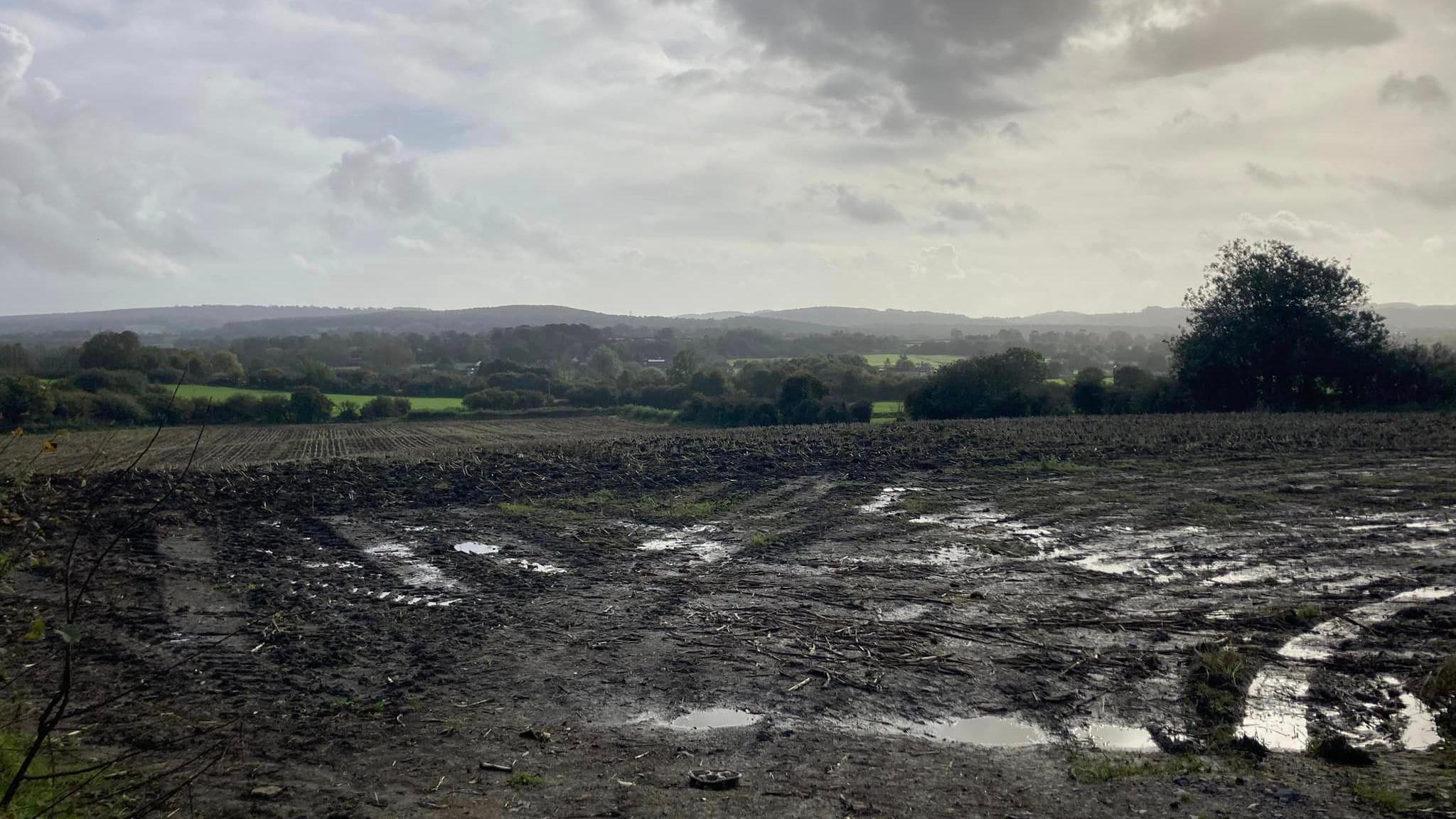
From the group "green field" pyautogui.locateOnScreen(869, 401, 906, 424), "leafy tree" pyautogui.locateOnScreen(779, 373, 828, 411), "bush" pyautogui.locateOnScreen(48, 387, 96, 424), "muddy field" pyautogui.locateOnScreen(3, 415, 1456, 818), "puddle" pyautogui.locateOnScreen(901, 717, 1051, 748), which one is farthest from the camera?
"leafy tree" pyautogui.locateOnScreen(779, 373, 828, 411)

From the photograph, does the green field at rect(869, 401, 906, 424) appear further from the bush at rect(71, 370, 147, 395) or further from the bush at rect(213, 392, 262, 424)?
the bush at rect(71, 370, 147, 395)

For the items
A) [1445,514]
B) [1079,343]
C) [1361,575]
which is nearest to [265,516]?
[1361,575]

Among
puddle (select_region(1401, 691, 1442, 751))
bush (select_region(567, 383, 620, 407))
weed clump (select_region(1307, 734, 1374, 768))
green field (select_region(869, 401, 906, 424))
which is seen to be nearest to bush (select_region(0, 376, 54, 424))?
bush (select_region(567, 383, 620, 407))

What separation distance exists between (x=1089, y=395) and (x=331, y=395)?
162 feet

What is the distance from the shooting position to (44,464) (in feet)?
82.8

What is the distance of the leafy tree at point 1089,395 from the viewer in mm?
41688

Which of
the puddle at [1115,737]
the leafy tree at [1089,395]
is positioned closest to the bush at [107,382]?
the leafy tree at [1089,395]

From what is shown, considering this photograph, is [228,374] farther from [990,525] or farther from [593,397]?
[990,525]

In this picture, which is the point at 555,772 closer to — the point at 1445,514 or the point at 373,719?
the point at 373,719

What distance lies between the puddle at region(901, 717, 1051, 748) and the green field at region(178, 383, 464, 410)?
52.3 meters

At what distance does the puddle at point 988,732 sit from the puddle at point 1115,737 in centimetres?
30

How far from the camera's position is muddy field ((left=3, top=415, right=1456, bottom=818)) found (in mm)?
6086

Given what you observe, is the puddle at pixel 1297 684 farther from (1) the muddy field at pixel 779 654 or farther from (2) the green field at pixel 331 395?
(2) the green field at pixel 331 395

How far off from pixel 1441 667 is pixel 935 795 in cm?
475
